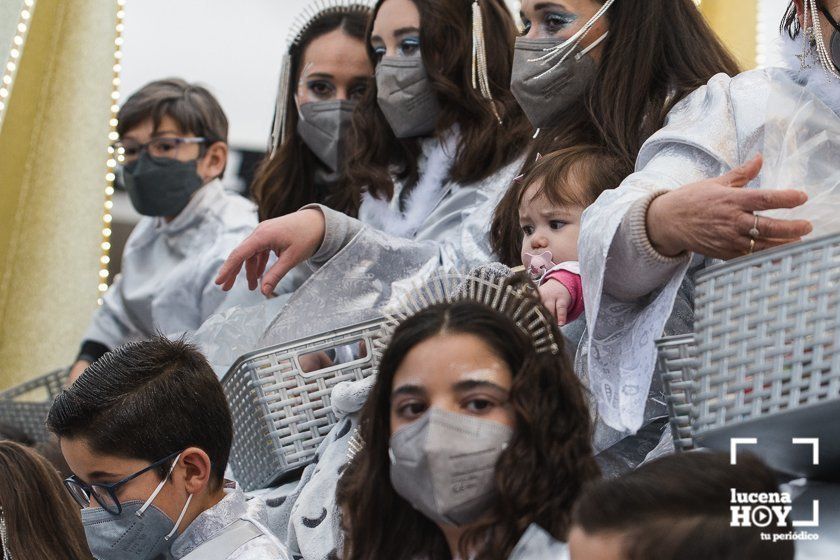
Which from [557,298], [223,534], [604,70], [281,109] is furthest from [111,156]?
[557,298]

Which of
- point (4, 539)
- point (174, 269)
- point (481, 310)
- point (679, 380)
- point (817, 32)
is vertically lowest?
point (4, 539)

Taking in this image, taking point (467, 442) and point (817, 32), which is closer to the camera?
point (467, 442)

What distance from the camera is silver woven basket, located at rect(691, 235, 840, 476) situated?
5.68 feet

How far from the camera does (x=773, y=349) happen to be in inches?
69.7

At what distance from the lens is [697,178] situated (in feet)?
7.57

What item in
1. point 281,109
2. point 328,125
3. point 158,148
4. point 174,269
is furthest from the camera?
point 158,148

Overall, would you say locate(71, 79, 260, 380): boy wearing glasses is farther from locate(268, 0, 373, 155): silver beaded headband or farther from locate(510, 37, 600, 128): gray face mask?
locate(510, 37, 600, 128): gray face mask

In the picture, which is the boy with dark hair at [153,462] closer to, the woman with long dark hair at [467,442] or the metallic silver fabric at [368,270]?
the woman with long dark hair at [467,442]

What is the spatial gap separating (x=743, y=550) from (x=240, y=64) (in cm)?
464

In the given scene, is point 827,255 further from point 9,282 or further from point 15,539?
point 9,282

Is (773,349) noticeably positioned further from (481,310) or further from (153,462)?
(153,462)

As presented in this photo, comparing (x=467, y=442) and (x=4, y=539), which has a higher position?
(x=467, y=442)

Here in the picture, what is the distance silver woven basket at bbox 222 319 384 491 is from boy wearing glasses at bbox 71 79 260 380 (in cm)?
139

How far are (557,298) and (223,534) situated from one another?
66 centimetres
